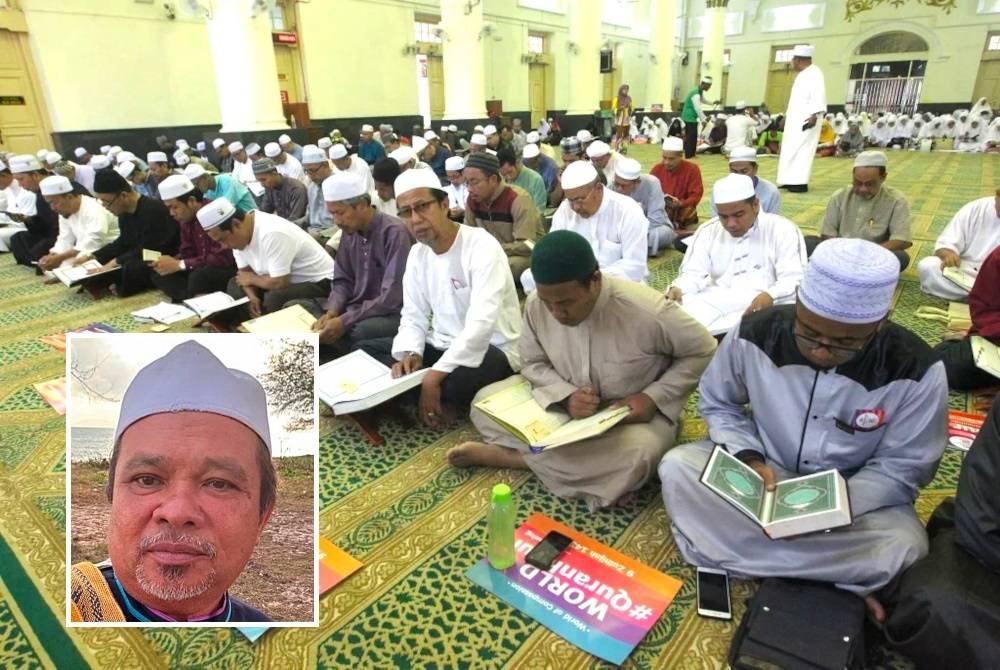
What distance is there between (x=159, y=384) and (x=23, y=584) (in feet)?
4.32

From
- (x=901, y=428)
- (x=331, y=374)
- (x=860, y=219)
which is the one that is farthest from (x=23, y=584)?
(x=860, y=219)

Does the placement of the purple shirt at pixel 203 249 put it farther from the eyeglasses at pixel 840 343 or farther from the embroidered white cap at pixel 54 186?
the eyeglasses at pixel 840 343

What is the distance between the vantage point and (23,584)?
159 cm

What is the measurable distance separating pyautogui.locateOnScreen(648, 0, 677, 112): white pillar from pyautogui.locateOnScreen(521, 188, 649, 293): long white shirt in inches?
621

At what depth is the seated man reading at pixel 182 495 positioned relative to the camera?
75cm

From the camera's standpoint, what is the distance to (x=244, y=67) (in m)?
7.55

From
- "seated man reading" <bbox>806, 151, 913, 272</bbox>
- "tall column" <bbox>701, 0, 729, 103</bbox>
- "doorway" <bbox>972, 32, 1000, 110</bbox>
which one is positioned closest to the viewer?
"seated man reading" <bbox>806, 151, 913, 272</bbox>

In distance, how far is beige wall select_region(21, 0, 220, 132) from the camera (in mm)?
8109

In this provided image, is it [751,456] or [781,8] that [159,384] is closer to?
[751,456]

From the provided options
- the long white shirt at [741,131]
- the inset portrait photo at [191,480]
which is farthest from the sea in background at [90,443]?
the long white shirt at [741,131]

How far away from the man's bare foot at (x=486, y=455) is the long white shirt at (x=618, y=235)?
135 centimetres

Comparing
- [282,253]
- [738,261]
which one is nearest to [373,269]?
[282,253]

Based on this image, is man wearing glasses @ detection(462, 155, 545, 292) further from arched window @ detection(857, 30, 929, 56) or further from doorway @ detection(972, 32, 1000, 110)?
arched window @ detection(857, 30, 929, 56)

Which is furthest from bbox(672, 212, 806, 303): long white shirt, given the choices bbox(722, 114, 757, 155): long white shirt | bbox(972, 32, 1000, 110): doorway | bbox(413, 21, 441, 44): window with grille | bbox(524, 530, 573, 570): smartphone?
bbox(972, 32, 1000, 110): doorway
